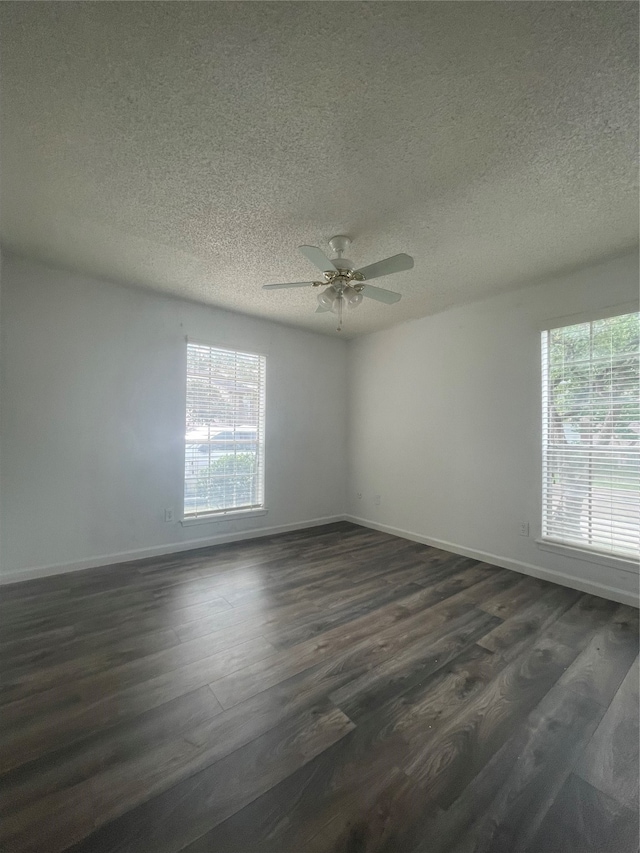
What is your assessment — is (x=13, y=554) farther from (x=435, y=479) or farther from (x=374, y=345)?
(x=374, y=345)

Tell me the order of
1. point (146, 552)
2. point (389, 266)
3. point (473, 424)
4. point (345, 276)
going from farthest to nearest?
point (473, 424) < point (146, 552) < point (345, 276) < point (389, 266)

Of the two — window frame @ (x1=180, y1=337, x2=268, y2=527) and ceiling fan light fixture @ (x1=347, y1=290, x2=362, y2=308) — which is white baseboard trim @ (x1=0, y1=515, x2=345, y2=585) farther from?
ceiling fan light fixture @ (x1=347, y1=290, x2=362, y2=308)

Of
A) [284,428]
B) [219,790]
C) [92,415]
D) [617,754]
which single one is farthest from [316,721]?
[284,428]

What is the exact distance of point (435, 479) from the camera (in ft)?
12.3

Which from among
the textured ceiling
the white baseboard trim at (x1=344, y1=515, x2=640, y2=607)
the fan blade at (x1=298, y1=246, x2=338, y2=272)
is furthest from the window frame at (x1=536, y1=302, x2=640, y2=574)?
the fan blade at (x1=298, y1=246, x2=338, y2=272)

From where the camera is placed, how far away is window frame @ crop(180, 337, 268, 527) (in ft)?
11.5

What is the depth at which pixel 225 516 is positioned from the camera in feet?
12.3

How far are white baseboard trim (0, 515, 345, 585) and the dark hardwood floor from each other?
0.16m

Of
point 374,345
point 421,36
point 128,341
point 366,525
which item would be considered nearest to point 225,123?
point 421,36

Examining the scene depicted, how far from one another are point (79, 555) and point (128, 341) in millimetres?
2055

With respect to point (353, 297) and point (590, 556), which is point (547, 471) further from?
point (353, 297)

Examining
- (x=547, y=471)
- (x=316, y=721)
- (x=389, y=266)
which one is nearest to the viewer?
(x=316, y=721)

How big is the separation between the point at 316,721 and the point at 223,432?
2.85m

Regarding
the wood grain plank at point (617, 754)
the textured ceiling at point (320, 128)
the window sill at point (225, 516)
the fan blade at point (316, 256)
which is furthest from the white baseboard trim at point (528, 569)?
the fan blade at point (316, 256)
